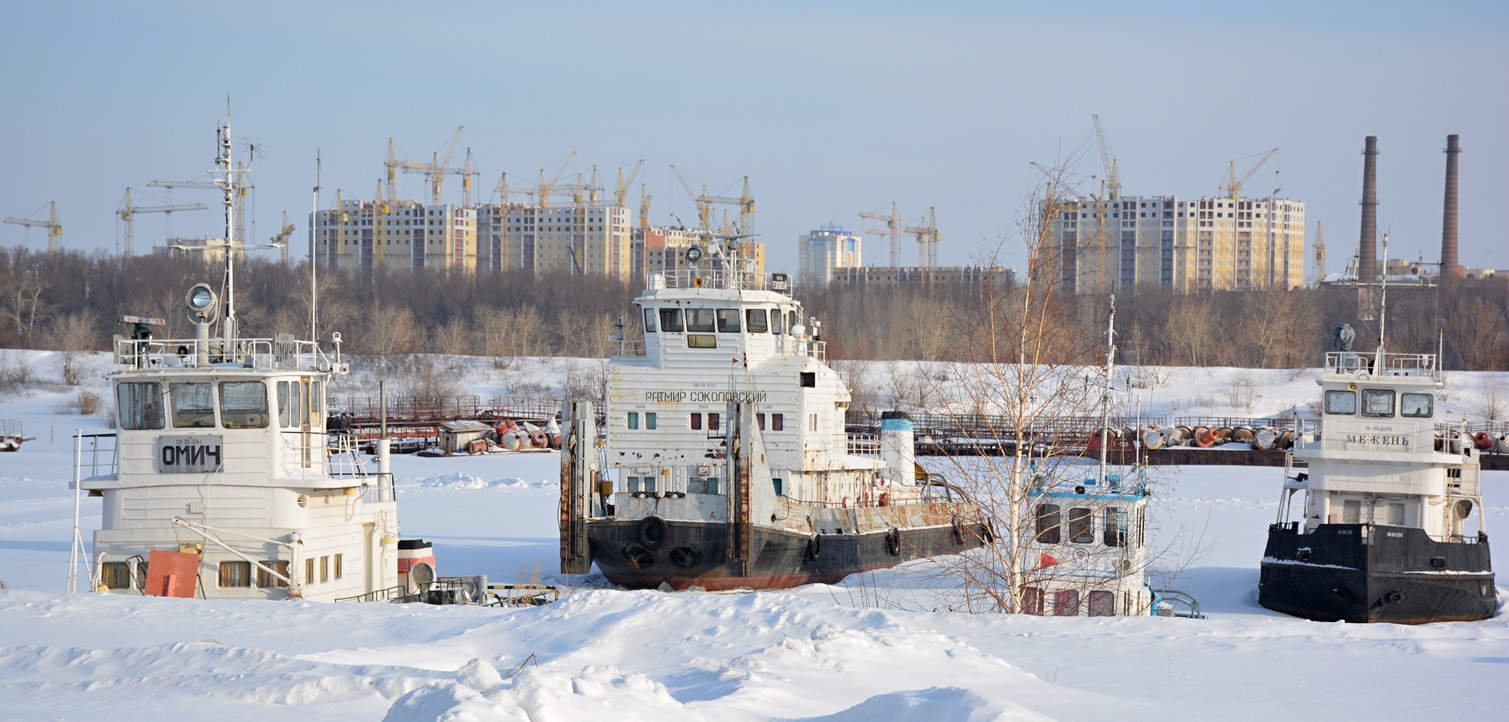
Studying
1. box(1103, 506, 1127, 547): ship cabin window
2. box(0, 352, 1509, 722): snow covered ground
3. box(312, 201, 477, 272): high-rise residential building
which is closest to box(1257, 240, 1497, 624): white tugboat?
box(0, 352, 1509, 722): snow covered ground

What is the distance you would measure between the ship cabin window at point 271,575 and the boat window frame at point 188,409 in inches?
80.2

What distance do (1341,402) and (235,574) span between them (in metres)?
19.2

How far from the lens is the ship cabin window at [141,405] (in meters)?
20.0

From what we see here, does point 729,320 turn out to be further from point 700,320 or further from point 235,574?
point 235,574

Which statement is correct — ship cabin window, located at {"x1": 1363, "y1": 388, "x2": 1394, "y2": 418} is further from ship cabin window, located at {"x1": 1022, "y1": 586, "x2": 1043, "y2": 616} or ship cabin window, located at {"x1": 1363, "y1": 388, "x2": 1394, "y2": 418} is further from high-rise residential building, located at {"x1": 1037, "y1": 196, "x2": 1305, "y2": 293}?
high-rise residential building, located at {"x1": 1037, "y1": 196, "x2": 1305, "y2": 293}

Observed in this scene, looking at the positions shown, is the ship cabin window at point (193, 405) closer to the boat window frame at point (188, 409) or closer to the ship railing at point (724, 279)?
the boat window frame at point (188, 409)

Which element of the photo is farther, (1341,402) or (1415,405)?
(1341,402)

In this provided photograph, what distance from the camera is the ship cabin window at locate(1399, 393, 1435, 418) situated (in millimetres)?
26172

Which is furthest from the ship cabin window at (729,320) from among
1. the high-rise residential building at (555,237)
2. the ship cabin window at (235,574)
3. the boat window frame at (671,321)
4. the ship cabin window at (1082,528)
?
the high-rise residential building at (555,237)

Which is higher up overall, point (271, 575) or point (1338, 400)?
point (1338, 400)

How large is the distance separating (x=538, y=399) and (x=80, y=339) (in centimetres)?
3441

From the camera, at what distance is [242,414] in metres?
20.0

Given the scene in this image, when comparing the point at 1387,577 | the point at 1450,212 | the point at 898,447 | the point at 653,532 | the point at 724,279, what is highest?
the point at 1450,212

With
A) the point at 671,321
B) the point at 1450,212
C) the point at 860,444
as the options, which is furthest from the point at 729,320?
the point at 1450,212
